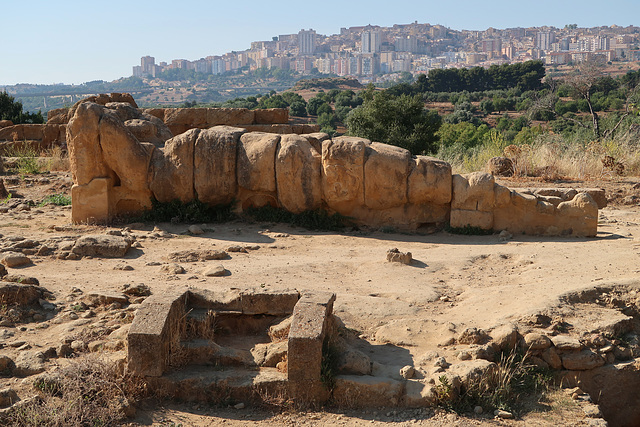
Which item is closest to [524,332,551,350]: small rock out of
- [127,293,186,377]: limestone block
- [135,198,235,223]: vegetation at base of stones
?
[127,293,186,377]: limestone block

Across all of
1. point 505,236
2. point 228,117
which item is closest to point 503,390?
point 505,236

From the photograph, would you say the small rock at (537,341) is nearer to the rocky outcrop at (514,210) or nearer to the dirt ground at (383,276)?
the dirt ground at (383,276)

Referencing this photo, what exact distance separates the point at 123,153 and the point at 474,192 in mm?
5481

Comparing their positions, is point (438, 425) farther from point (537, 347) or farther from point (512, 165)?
point (512, 165)


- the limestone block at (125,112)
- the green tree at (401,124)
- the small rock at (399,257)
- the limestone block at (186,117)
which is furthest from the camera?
the green tree at (401,124)

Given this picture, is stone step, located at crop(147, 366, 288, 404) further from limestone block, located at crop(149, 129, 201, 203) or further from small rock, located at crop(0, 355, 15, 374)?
limestone block, located at crop(149, 129, 201, 203)

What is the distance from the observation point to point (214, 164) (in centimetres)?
988

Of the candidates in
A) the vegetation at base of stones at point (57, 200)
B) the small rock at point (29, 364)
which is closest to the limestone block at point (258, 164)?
the vegetation at base of stones at point (57, 200)

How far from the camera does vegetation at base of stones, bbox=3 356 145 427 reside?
4.52 m

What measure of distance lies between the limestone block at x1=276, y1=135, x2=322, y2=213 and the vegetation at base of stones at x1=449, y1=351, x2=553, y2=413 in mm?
4846

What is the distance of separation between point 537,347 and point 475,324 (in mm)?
666

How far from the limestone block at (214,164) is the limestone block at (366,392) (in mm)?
5500

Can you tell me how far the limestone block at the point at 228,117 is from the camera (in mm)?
15945

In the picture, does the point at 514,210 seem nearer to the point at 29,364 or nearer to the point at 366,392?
the point at 366,392
